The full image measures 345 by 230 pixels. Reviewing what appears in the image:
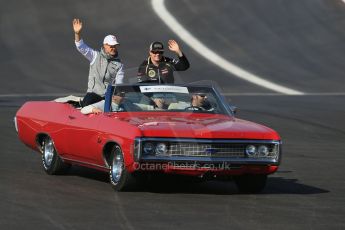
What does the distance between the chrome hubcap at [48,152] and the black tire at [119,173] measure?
179 centimetres

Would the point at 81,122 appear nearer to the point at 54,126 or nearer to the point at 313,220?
the point at 54,126

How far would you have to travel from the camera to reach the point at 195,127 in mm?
12875

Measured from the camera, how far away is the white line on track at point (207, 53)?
33969 mm

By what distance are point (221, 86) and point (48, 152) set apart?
1891cm

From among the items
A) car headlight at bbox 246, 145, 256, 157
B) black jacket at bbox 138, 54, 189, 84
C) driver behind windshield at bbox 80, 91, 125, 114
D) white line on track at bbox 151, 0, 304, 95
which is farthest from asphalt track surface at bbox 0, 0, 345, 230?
black jacket at bbox 138, 54, 189, 84

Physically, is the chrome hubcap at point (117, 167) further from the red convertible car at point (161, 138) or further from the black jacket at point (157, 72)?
the black jacket at point (157, 72)

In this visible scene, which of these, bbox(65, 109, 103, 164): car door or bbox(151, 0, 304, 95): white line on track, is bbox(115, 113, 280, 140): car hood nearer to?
bbox(65, 109, 103, 164): car door

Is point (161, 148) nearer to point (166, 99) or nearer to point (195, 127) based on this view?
point (195, 127)

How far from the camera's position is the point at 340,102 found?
94.8 ft

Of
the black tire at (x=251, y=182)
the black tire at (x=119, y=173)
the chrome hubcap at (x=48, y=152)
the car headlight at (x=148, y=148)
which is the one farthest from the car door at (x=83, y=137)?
the black tire at (x=251, y=182)

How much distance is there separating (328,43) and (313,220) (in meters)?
32.9

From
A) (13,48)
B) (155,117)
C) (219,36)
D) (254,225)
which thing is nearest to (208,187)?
(155,117)

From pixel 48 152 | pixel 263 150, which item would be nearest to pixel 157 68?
pixel 48 152

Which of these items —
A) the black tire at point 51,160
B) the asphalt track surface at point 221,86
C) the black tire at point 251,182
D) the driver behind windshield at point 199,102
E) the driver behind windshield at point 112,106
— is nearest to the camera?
the asphalt track surface at point 221,86
